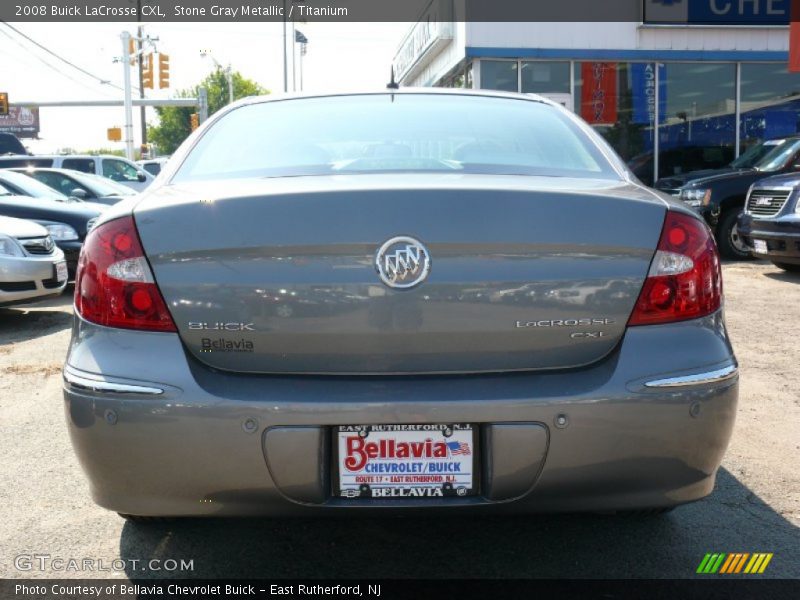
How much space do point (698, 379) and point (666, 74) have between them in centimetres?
1696

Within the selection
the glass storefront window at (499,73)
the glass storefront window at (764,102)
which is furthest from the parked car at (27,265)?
the glass storefront window at (764,102)

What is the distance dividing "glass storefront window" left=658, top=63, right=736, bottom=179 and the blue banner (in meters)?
0.03

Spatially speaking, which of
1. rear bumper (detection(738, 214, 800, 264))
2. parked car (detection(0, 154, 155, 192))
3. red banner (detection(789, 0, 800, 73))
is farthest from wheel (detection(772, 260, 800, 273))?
parked car (detection(0, 154, 155, 192))

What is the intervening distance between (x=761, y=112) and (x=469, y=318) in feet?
58.2

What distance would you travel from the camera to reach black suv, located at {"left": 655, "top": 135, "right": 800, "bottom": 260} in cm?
1210

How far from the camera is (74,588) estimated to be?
2760 mm

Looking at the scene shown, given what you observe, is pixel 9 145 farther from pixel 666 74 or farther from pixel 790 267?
pixel 790 267

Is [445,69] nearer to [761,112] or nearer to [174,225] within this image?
[761,112]

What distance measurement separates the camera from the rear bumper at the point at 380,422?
92.5 inches

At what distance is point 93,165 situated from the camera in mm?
18156

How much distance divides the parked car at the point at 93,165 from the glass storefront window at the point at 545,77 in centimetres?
761

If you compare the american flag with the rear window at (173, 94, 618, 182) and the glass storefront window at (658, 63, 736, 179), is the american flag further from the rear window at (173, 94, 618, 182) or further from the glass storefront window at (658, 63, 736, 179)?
the glass storefront window at (658, 63, 736, 179)

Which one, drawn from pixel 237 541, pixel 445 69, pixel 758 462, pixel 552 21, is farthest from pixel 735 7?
pixel 237 541

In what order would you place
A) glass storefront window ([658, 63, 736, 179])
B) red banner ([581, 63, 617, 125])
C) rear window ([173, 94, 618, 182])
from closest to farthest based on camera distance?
rear window ([173, 94, 618, 182]) → red banner ([581, 63, 617, 125]) → glass storefront window ([658, 63, 736, 179])
